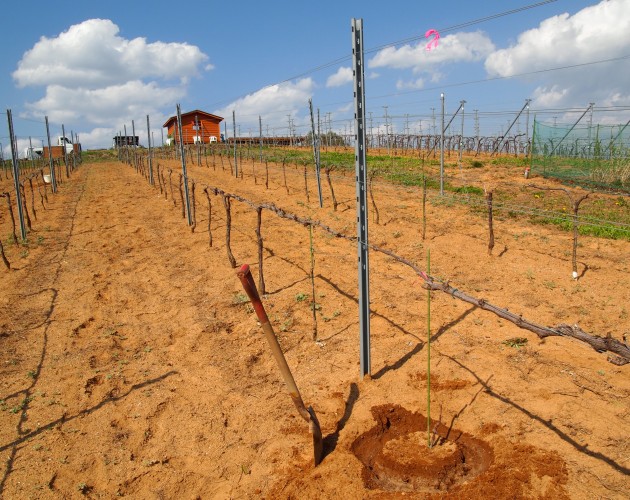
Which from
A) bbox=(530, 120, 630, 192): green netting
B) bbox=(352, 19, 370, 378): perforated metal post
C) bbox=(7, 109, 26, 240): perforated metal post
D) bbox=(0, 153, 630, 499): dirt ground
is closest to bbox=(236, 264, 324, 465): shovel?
bbox=(0, 153, 630, 499): dirt ground

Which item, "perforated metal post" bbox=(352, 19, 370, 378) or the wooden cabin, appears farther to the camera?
the wooden cabin

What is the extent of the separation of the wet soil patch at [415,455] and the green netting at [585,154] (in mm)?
14169

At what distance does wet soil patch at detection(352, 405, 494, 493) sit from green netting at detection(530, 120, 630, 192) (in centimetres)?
1417

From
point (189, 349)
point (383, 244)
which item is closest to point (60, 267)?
point (189, 349)

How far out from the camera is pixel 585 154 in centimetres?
1775

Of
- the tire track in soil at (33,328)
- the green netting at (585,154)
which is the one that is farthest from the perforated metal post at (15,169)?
the green netting at (585,154)

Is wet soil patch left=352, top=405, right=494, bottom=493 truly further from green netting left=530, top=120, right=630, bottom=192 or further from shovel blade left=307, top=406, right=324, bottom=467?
green netting left=530, top=120, right=630, bottom=192

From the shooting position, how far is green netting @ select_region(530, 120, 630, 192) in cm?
1612

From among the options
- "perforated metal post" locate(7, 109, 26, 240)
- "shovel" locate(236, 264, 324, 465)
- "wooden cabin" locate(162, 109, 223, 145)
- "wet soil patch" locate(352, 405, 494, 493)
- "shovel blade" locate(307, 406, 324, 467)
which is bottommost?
"wet soil patch" locate(352, 405, 494, 493)

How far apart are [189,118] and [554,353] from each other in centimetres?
5302

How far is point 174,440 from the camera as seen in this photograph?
13.8 feet

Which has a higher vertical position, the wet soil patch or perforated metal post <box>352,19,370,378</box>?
perforated metal post <box>352,19,370,378</box>

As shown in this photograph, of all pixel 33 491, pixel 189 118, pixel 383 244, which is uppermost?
pixel 189 118

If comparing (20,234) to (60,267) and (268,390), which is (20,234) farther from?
(268,390)
